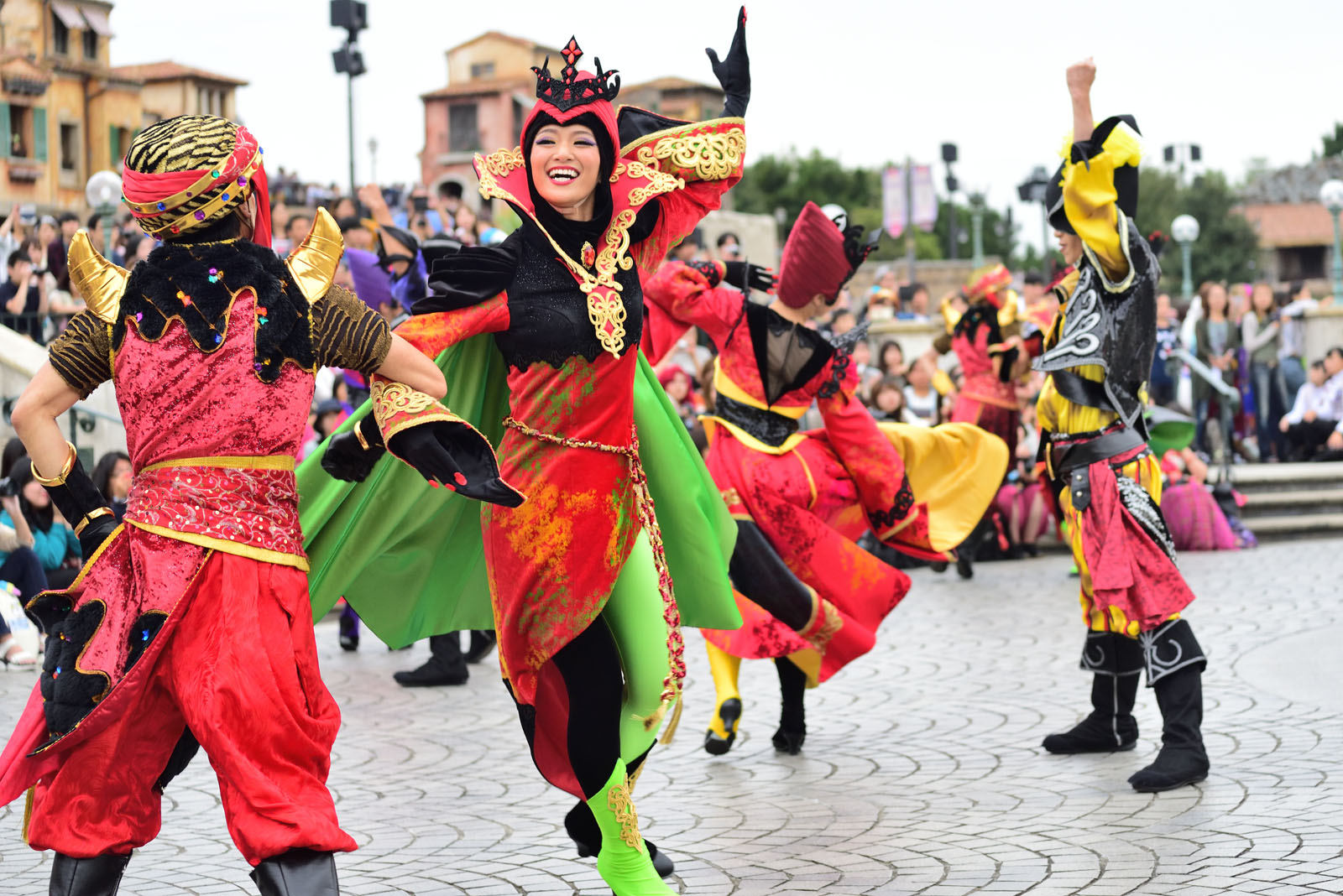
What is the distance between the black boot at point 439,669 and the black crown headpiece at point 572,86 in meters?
4.20

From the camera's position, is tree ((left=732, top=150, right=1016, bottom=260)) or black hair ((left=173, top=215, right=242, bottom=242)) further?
tree ((left=732, top=150, right=1016, bottom=260))

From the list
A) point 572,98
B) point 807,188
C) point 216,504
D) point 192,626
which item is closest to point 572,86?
point 572,98

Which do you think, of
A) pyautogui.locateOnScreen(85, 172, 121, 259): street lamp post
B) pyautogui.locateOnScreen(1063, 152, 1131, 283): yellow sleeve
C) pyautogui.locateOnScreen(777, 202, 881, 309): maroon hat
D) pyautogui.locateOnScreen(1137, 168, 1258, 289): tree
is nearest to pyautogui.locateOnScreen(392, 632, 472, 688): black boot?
pyautogui.locateOnScreen(777, 202, 881, 309): maroon hat

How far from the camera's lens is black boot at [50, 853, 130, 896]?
346 cm

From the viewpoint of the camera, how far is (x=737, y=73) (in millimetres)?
5172

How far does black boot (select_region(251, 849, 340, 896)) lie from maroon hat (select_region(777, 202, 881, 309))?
355 centimetres

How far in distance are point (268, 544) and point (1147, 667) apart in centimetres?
338

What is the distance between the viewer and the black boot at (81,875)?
3459mm

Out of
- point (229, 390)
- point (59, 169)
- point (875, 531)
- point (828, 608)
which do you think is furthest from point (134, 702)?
point (59, 169)

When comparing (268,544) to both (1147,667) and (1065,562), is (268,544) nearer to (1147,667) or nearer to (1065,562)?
(1147,667)

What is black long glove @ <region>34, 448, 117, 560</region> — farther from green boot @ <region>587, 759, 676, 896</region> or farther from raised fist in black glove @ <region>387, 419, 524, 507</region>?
green boot @ <region>587, 759, 676, 896</region>

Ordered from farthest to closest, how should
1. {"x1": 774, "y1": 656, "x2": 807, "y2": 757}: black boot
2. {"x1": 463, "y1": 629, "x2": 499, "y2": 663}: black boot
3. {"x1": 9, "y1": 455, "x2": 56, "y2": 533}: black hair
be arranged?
1. {"x1": 463, "y1": 629, "x2": 499, "y2": 663}: black boot
2. {"x1": 9, "y1": 455, "x2": 56, "y2": 533}: black hair
3. {"x1": 774, "y1": 656, "x2": 807, "y2": 757}: black boot

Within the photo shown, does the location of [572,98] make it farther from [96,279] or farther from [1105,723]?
[1105,723]

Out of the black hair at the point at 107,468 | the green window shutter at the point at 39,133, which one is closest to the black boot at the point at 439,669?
the black hair at the point at 107,468
